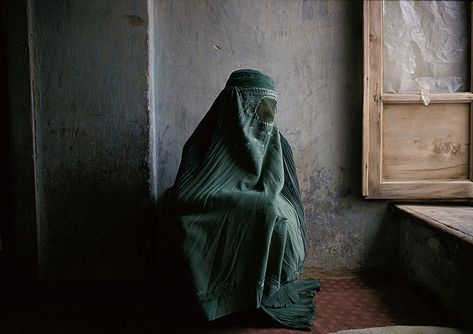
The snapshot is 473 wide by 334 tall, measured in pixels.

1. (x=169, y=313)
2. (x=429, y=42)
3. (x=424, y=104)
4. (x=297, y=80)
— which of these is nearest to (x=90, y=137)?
(x=169, y=313)

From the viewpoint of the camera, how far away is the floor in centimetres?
198

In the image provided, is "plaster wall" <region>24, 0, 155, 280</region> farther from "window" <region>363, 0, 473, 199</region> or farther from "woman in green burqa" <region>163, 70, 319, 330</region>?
"window" <region>363, 0, 473, 199</region>

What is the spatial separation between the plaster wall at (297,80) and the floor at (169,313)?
0.42 metres

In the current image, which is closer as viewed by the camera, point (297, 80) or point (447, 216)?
point (447, 216)

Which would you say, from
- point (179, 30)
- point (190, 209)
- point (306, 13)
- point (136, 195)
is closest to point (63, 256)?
point (136, 195)

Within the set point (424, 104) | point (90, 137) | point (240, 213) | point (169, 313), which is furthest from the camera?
point (424, 104)

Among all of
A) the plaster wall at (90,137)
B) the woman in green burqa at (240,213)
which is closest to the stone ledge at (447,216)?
the woman in green burqa at (240,213)

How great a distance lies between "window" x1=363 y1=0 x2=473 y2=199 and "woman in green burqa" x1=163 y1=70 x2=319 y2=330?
34.9 inches

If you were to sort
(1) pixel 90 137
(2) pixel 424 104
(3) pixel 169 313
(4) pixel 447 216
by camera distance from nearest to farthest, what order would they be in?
(3) pixel 169 313, (4) pixel 447 216, (1) pixel 90 137, (2) pixel 424 104

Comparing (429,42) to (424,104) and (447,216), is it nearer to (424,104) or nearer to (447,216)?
(424,104)

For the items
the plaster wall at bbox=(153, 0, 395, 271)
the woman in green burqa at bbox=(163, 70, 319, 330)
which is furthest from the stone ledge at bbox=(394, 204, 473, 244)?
the woman in green burqa at bbox=(163, 70, 319, 330)

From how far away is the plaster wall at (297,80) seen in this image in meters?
2.62

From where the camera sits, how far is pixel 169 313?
2.15m

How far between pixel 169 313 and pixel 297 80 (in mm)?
1700
